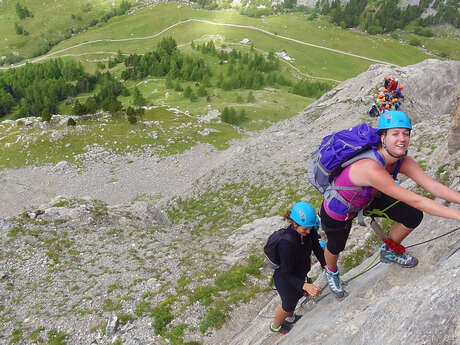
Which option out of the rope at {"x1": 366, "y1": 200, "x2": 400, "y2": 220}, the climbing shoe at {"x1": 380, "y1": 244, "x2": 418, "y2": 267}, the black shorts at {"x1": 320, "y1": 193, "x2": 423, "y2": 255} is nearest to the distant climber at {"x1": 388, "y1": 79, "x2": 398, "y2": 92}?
the climbing shoe at {"x1": 380, "y1": 244, "x2": 418, "y2": 267}

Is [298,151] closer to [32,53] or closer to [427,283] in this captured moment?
[427,283]

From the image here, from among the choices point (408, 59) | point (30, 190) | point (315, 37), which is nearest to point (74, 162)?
point (30, 190)

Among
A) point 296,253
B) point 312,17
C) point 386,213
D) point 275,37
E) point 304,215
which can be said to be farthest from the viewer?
point 312,17

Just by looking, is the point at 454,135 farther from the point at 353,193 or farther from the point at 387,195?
the point at 353,193

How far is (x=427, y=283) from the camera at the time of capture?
5094 millimetres

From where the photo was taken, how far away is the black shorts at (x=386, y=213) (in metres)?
5.99

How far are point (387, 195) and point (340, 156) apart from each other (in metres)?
1.45

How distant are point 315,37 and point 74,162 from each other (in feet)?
501

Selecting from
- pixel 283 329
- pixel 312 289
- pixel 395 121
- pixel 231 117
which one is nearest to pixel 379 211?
pixel 395 121

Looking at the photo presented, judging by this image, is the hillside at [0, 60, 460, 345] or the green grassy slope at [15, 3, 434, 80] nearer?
the hillside at [0, 60, 460, 345]

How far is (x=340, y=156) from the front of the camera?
536 cm

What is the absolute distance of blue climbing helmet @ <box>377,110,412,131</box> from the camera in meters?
4.96

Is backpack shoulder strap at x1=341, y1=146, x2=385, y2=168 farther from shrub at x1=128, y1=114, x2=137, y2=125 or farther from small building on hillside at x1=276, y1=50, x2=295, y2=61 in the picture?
small building on hillside at x1=276, y1=50, x2=295, y2=61

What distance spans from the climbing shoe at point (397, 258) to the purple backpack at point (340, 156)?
2.01 m
